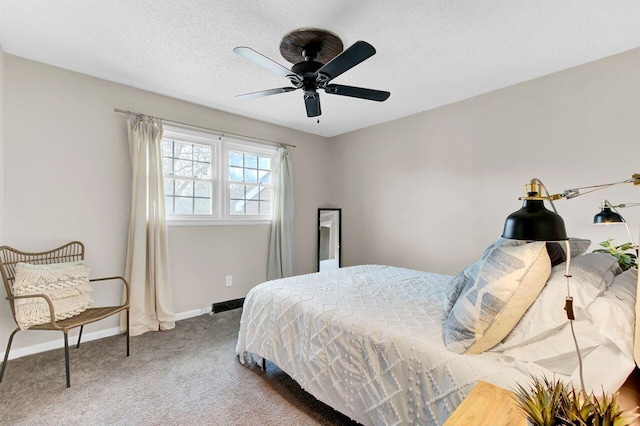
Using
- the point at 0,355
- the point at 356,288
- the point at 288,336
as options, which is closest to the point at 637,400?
the point at 356,288

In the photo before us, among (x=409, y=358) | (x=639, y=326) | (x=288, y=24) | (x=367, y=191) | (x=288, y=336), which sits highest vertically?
(x=288, y=24)

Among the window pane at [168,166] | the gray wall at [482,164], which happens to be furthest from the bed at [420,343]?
the window pane at [168,166]

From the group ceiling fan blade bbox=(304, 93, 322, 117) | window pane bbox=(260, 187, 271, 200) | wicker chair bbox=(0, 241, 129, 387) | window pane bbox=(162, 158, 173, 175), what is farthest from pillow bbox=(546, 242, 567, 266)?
window pane bbox=(162, 158, 173, 175)

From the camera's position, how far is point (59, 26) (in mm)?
2074

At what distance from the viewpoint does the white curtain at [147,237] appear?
2.92 m

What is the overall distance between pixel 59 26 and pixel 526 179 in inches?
164

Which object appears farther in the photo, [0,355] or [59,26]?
[0,355]

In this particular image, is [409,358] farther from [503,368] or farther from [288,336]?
[288,336]

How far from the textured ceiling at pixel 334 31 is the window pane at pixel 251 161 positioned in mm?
1098

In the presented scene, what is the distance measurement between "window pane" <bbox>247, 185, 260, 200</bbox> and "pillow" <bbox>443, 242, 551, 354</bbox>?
10.7 ft

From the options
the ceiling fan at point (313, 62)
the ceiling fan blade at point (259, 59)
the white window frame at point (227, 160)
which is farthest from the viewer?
the white window frame at point (227, 160)

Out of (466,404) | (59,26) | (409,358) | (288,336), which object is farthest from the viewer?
(59,26)

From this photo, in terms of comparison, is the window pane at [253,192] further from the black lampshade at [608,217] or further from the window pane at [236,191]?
the black lampshade at [608,217]

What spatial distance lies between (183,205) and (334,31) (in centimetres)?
256
